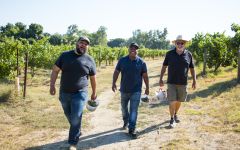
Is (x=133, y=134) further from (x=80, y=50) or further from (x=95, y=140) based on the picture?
(x=80, y=50)

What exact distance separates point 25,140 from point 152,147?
8.71 ft

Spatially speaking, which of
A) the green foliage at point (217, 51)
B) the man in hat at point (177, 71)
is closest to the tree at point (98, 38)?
the green foliage at point (217, 51)

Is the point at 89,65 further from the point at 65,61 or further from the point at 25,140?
the point at 25,140

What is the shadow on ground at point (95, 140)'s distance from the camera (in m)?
Result: 6.96

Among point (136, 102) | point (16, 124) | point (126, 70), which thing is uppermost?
point (126, 70)

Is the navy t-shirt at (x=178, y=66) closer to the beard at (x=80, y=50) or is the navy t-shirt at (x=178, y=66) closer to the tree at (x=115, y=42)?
the beard at (x=80, y=50)

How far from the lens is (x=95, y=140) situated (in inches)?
292

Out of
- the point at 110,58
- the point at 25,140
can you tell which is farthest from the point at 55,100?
the point at 110,58

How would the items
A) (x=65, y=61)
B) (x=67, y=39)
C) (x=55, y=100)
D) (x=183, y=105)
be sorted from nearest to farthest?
(x=65, y=61), (x=183, y=105), (x=55, y=100), (x=67, y=39)

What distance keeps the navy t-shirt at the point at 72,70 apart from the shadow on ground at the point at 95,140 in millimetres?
1174

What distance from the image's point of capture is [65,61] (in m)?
6.48

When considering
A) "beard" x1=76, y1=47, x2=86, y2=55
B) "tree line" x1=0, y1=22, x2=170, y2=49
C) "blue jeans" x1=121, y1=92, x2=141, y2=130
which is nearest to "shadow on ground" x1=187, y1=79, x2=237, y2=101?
"blue jeans" x1=121, y1=92, x2=141, y2=130

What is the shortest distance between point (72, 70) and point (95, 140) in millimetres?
1717

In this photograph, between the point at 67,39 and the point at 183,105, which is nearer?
the point at 183,105
